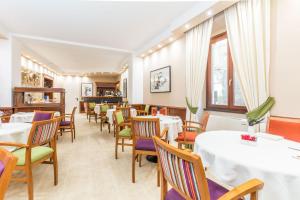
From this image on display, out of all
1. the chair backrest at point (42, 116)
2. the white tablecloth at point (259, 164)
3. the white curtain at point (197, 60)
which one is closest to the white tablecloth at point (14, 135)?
the chair backrest at point (42, 116)

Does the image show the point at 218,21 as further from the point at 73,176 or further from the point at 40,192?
the point at 40,192

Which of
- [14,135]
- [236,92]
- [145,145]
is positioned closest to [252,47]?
[236,92]

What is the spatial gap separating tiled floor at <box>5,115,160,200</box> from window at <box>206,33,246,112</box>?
6.34 ft

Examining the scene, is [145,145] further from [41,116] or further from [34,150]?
[41,116]

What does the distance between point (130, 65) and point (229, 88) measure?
4488mm

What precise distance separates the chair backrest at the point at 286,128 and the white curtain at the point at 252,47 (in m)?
0.50

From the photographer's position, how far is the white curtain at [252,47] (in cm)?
243

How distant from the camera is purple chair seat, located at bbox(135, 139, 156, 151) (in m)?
2.28

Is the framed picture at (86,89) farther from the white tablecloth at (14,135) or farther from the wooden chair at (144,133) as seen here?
the wooden chair at (144,133)

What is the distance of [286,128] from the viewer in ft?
6.29

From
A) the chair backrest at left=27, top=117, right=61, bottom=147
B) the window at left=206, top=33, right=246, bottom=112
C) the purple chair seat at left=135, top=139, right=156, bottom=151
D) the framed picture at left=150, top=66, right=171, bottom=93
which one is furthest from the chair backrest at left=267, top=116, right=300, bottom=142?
the framed picture at left=150, top=66, right=171, bottom=93

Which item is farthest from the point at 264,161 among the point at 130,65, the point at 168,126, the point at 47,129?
the point at 130,65

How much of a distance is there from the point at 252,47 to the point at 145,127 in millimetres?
2068

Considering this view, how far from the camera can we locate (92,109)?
25.6 feet
